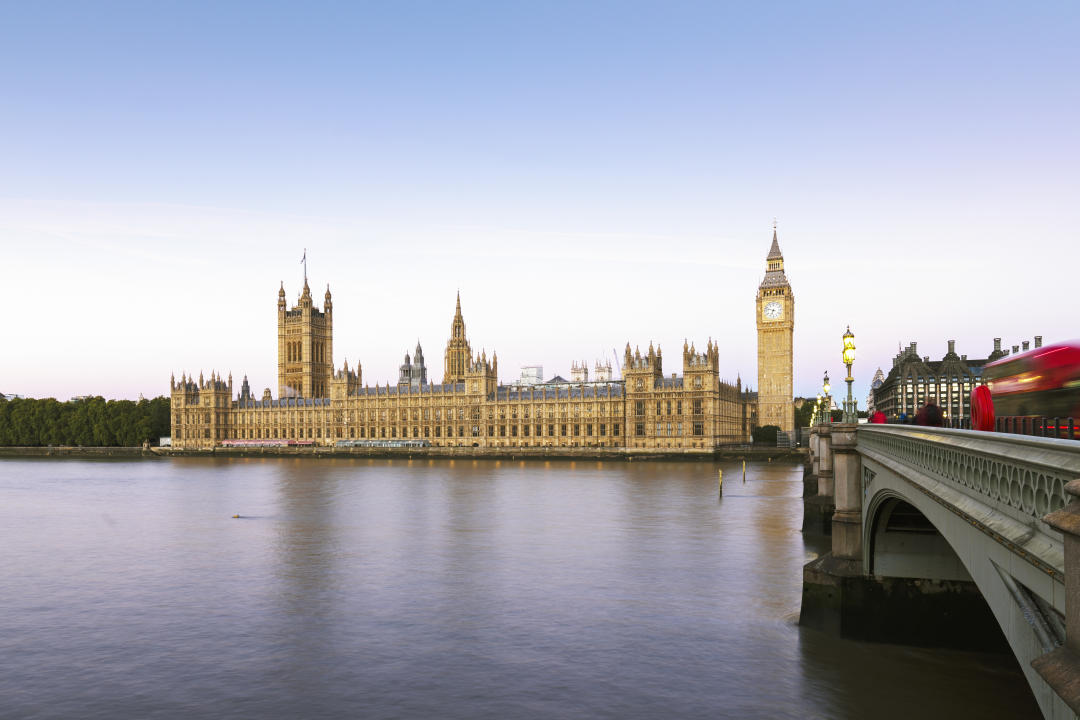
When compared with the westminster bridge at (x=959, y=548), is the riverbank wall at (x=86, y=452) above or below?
below

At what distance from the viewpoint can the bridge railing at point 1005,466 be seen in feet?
28.0

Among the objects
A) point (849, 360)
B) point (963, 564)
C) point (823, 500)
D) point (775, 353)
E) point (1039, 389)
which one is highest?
point (775, 353)

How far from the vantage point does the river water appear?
23156mm

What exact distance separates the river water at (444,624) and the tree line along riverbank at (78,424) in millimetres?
134563

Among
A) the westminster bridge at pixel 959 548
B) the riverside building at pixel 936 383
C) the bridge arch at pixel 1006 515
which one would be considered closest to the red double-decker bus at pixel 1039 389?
the westminster bridge at pixel 959 548

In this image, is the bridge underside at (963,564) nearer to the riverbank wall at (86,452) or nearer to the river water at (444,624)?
the river water at (444,624)

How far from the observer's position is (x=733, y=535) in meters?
51.1

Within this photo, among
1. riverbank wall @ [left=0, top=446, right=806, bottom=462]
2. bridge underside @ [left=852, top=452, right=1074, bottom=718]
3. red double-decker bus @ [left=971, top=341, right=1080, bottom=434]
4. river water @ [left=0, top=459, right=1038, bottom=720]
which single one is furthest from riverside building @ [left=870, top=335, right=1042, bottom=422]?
bridge underside @ [left=852, top=452, right=1074, bottom=718]

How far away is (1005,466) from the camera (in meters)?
10.5

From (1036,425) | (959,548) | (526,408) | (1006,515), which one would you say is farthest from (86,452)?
(1006,515)

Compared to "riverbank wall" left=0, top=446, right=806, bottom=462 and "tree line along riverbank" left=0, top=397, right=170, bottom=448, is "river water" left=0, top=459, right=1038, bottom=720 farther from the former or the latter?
"tree line along riverbank" left=0, top=397, right=170, bottom=448

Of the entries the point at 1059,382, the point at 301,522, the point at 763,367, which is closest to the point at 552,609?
the point at 1059,382

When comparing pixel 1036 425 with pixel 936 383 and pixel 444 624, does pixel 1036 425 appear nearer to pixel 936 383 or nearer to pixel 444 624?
pixel 444 624

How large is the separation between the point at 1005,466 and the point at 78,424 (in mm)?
204484
